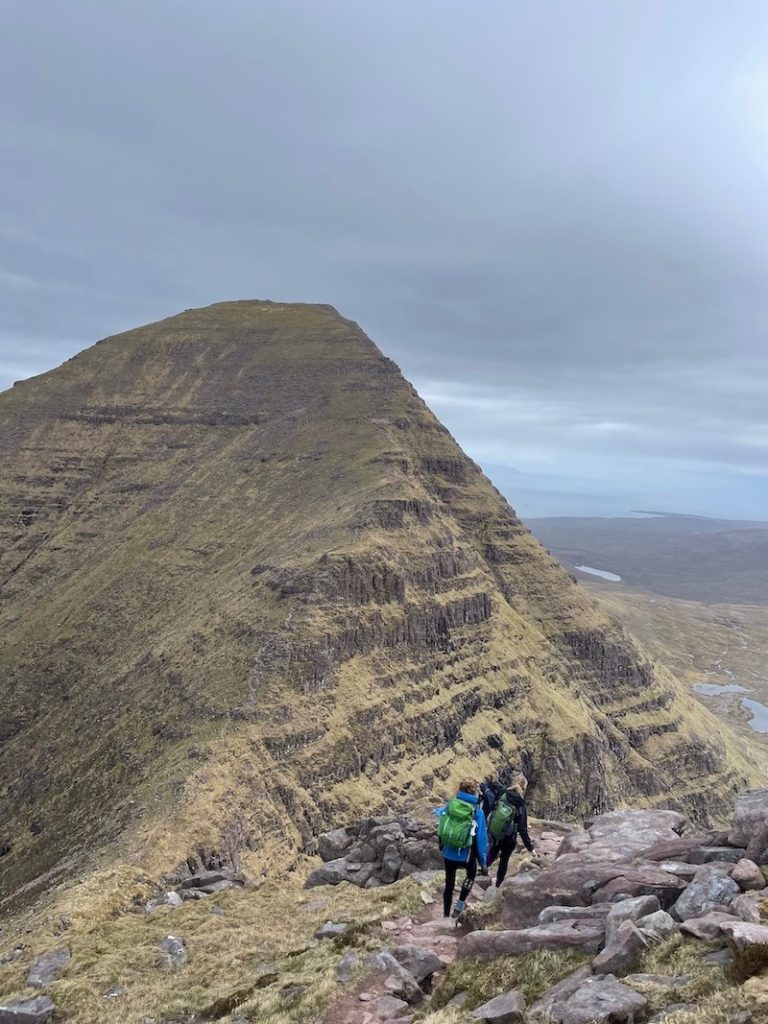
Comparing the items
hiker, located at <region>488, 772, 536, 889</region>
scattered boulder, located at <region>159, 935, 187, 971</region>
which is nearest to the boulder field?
hiker, located at <region>488, 772, 536, 889</region>

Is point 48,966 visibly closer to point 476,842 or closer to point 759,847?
point 476,842

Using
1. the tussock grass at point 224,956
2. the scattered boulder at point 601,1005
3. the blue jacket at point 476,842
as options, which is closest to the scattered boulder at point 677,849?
the blue jacket at point 476,842

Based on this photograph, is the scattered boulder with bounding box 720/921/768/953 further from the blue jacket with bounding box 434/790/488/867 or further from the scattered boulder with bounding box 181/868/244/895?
the scattered boulder with bounding box 181/868/244/895

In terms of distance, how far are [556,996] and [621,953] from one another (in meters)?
1.65

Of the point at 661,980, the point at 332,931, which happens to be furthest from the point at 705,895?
the point at 332,931

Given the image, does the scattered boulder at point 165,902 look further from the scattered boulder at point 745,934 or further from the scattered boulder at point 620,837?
the scattered boulder at point 745,934

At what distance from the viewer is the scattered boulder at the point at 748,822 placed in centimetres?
1861

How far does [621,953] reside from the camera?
44.0 ft

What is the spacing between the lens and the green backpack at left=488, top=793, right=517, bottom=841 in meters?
20.9

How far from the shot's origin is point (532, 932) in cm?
1548

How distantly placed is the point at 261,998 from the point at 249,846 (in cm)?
4219

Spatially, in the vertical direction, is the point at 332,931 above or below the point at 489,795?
below

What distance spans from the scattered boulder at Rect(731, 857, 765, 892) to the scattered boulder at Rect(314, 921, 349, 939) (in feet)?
40.4

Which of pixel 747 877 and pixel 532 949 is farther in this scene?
pixel 747 877
